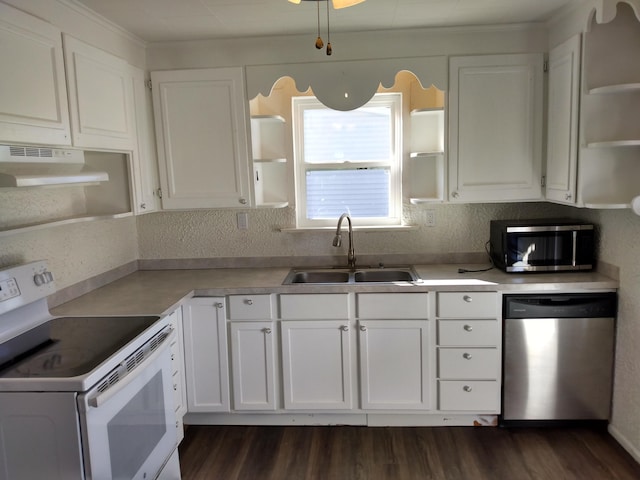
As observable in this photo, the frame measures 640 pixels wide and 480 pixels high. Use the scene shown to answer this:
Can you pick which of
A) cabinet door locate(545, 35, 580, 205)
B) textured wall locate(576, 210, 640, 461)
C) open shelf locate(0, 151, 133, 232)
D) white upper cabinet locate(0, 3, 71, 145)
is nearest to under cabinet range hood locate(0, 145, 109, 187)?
white upper cabinet locate(0, 3, 71, 145)

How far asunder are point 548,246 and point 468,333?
0.70 metres

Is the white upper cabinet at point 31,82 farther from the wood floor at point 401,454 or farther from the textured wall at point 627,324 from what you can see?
the textured wall at point 627,324

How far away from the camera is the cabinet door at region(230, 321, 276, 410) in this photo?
9.08ft

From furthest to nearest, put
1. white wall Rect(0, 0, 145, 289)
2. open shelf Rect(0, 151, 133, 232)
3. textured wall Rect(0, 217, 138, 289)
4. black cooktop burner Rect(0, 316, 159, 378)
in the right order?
open shelf Rect(0, 151, 133, 232) < textured wall Rect(0, 217, 138, 289) < white wall Rect(0, 0, 145, 289) < black cooktop burner Rect(0, 316, 159, 378)

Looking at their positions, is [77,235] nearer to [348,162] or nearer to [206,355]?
[206,355]

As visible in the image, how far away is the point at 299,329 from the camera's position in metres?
2.76

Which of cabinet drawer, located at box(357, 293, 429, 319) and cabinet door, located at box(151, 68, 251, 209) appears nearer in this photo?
cabinet drawer, located at box(357, 293, 429, 319)

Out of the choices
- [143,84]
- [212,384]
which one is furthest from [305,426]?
[143,84]

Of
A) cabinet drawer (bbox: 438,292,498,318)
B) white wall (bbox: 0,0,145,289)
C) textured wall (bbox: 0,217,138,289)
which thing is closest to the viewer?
white wall (bbox: 0,0,145,289)

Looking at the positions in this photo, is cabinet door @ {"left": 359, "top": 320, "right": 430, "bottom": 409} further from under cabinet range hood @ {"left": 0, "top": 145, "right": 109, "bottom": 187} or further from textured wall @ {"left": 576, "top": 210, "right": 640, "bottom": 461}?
under cabinet range hood @ {"left": 0, "top": 145, "right": 109, "bottom": 187}

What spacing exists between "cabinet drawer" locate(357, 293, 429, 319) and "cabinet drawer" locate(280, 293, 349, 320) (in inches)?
4.0

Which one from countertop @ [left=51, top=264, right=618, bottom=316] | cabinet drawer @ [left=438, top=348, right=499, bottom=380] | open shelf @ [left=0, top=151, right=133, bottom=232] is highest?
open shelf @ [left=0, top=151, right=133, bottom=232]

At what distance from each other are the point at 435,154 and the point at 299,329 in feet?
4.37

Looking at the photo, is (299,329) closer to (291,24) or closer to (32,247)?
(32,247)
